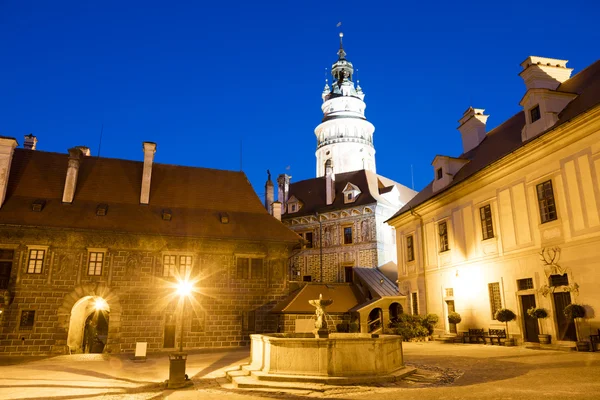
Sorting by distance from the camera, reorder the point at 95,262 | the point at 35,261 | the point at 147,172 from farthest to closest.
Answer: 1. the point at 147,172
2. the point at 95,262
3. the point at 35,261

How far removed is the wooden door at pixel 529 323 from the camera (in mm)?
16438

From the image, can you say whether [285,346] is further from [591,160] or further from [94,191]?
[94,191]

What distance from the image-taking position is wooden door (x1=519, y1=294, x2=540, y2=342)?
1644 cm

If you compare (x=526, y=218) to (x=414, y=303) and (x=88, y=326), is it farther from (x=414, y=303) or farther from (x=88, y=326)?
(x=88, y=326)

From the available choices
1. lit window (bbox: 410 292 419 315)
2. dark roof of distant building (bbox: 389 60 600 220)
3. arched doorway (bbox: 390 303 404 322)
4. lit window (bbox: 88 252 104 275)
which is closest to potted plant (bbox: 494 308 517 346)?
dark roof of distant building (bbox: 389 60 600 220)

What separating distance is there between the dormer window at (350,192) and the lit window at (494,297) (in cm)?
2036

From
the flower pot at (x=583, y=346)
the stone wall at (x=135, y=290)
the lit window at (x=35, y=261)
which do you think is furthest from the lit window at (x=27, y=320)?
the flower pot at (x=583, y=346)

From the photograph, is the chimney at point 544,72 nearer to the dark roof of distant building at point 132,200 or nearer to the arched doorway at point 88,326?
the dark roof of distant building at point 132,200

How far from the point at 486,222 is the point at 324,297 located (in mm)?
11241

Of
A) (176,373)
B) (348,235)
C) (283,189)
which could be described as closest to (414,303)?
(348,235)

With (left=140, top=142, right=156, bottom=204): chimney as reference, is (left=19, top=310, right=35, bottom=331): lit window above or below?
below

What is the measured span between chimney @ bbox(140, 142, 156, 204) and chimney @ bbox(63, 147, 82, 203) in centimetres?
369

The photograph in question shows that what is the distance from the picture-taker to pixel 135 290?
900 inches

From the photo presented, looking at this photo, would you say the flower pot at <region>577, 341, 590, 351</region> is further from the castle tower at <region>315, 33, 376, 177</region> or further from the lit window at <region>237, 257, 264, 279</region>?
the castle tower at <region>315, 33, 376, 177</region>
